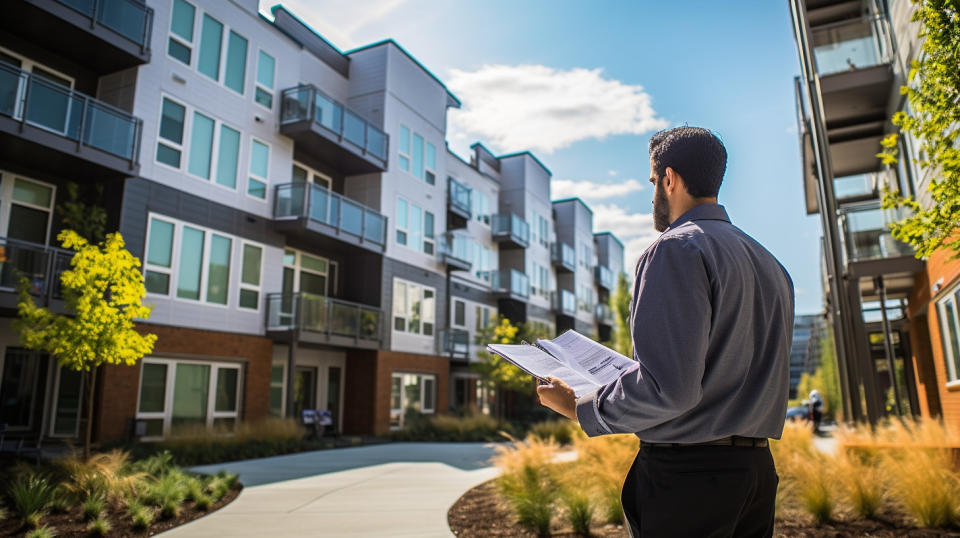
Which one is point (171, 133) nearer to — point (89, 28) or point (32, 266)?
point (89, 28)

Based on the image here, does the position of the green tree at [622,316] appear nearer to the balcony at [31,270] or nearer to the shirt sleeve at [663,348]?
the balcony at [31,270]

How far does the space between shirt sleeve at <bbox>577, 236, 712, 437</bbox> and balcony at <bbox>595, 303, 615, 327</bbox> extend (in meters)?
43.1

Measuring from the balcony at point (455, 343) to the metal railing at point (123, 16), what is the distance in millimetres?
14876

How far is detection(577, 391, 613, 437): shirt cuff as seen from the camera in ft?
5.59


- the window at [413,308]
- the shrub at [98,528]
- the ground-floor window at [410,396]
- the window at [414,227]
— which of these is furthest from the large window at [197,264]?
the shrub at [98,528]

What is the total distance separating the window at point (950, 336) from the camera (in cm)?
1176

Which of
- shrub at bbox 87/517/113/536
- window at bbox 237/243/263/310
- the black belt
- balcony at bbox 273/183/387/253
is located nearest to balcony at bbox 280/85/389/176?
balcony at bbox 273/183/387/253

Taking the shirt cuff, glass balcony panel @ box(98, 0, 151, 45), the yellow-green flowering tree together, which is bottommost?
the shirt cuff

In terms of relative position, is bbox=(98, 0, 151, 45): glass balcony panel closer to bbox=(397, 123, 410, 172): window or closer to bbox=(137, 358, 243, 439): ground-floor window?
bbox=(137, 358, 243, 439): ground-floor window

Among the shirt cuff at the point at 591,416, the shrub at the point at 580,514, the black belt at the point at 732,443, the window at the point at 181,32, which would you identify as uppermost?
the window at the point at 181,32

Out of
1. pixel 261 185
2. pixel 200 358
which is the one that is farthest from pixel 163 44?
pixel 200 358

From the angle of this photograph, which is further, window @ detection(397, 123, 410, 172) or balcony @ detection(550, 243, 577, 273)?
balcony @ detection(550, 243, 577, 273)

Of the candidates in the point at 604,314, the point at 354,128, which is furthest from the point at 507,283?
the point at 604,314

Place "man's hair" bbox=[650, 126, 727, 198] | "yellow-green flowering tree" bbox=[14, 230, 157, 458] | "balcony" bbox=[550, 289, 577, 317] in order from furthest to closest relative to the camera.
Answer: "balcony" bbox=[550, 289, 577, 317] → "yellow-green flowering tree" bbox=[14, 230, 157, 458] → "man's hair" bbox=[650, 126, 727, 198]
